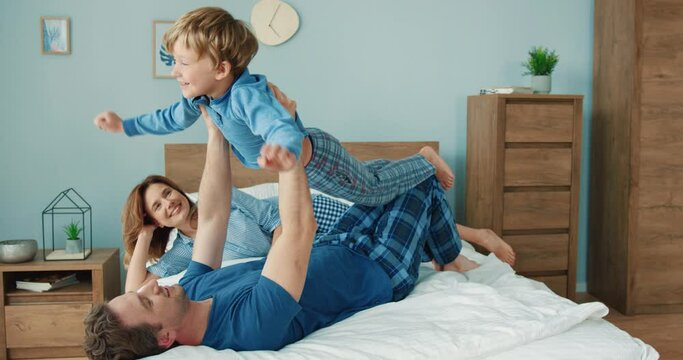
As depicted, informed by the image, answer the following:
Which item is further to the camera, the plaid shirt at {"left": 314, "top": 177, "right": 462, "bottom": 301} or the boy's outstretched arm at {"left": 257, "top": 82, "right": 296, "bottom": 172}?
the plaid shirt at {"left": 314, "top": 177, "right": 462, "bottom": 301}

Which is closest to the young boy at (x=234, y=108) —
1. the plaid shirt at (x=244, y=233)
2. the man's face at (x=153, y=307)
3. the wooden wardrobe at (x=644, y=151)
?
the man's face at (x=153, y=307)

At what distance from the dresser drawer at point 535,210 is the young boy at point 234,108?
1485 mm

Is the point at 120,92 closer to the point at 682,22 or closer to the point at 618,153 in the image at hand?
the point at 618,153

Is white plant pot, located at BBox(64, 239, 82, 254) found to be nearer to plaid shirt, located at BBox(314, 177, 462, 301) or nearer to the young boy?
the young boy

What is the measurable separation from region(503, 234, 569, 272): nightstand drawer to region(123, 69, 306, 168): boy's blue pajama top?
1.88 m

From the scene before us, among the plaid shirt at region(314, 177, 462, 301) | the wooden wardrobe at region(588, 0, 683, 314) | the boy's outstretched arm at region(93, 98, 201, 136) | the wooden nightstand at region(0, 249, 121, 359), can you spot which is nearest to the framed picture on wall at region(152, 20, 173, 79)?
the wooden nightstand at region(0, 249, 121, 359)

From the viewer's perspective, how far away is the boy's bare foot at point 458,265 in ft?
8.11

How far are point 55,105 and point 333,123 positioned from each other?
138 centimetres

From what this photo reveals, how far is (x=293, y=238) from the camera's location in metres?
1.63

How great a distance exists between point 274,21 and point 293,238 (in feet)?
7.00

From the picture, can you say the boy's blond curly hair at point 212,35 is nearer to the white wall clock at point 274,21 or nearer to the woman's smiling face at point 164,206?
the woman's smiling face at point 164,206

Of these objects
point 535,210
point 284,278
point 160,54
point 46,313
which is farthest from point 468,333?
point 160,54

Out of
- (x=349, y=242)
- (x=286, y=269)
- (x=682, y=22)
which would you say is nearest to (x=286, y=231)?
(x=286, y=269)

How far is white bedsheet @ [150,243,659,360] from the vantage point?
65.1 inches
